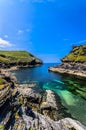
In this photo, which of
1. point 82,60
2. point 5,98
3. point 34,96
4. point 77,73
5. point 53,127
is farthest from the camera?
point 82,60

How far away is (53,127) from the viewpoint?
26.5 metres

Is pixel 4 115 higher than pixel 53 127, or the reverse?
pixel 4 115

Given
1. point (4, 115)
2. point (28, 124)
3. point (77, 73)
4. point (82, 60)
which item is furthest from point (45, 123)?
point (82, 60)

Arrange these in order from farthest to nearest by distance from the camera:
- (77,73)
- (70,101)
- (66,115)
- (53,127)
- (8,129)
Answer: (77,73) < (70,101) < (66,115) < (53,127) < (8,129)

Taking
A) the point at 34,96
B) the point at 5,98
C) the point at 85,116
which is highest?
the point at 5,98

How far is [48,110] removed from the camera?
41781 mm

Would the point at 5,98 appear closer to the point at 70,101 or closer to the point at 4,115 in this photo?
the point at 4,115

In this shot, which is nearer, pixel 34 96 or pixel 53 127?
pixel 53 127

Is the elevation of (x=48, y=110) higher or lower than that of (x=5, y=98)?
lower

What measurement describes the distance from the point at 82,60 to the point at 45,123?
140274 mm

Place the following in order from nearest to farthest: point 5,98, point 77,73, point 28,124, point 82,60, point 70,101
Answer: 1. point 28,124
2. point 5,98
3. point 70,101
4. point 77,73
5. point 82,60

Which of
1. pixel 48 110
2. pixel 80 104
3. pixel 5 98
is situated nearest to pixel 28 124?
pixel 5 98

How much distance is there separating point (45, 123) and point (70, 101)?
92.7ft

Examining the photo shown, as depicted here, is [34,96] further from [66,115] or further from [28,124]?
[28,124]
